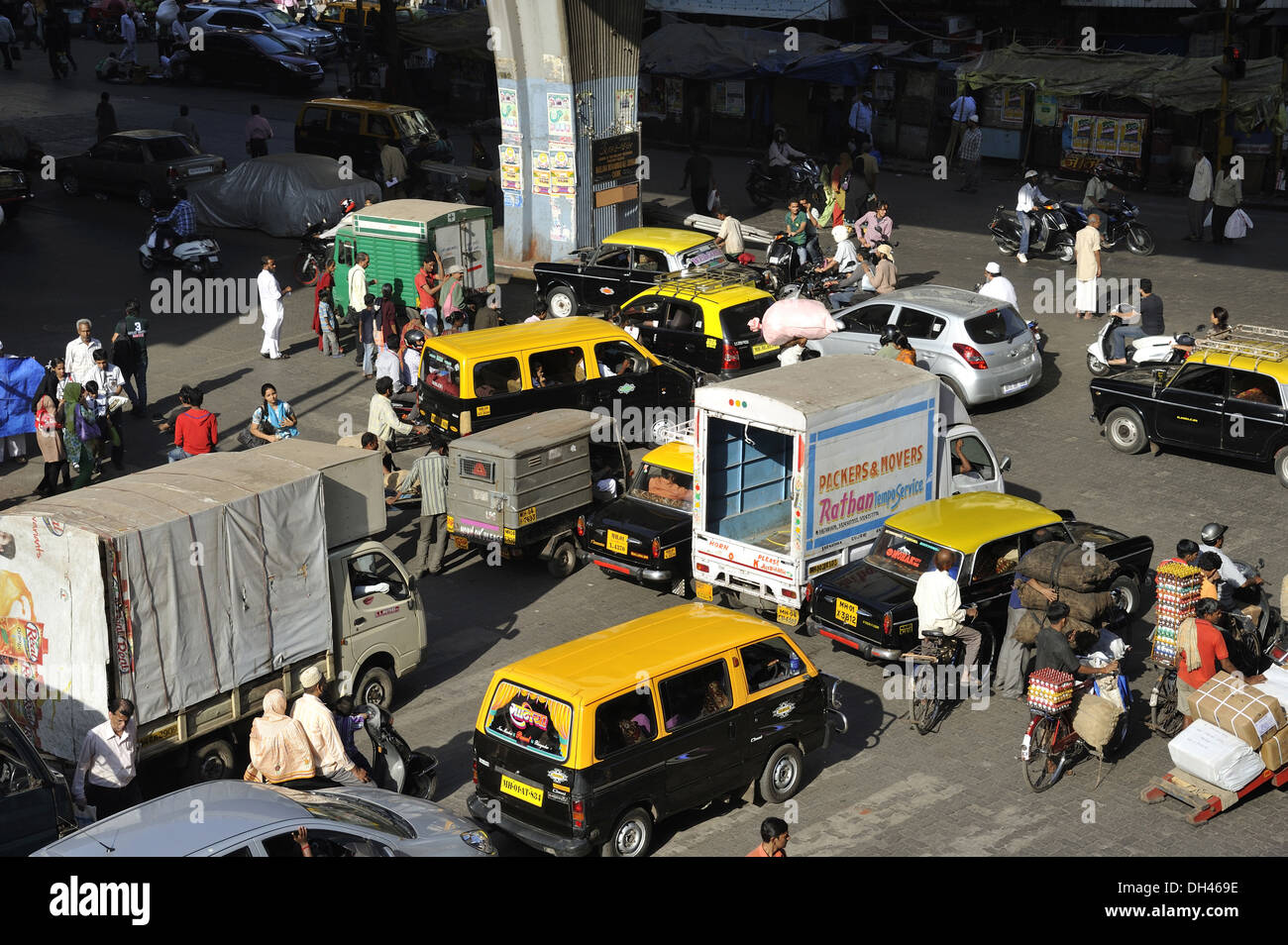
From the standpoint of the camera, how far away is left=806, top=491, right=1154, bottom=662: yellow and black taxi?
13.7 metres

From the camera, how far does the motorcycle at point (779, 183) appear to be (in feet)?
108

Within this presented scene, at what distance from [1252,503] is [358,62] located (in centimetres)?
3239

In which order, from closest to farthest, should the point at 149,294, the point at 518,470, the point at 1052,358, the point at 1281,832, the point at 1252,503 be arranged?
the point at 1281,832 → the point at 518,470 → the point at 1252,503 → the point at 1052,358 → the point at 149,294

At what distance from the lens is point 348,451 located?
13719 millimetres

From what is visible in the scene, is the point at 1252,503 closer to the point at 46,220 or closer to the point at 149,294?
the point at 149,294

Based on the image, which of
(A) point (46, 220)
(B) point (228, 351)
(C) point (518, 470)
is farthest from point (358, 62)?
(C) point (518, 470)

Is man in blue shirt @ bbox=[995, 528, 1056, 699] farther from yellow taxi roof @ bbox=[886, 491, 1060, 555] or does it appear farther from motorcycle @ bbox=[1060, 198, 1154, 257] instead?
motorcycle @ bbox=[1060, 198, 1154, 257]

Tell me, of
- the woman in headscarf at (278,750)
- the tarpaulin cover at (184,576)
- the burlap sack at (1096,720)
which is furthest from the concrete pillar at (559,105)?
the woman in headscarf at (278,750)

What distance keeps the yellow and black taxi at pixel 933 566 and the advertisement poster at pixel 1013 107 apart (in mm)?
22394

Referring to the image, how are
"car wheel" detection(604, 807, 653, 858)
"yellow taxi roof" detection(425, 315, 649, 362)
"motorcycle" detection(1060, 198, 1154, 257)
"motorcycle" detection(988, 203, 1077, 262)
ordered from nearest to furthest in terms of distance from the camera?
1. "car wheel" detection(604, 807, 653, 858)
2. "yellow taxi roof" detection(425, 315, 649, 362)
3. "motorcycle" detection(988, 203, 1077, 262)
4. "motorcycle" detection(1060, 198, 1154, 257)

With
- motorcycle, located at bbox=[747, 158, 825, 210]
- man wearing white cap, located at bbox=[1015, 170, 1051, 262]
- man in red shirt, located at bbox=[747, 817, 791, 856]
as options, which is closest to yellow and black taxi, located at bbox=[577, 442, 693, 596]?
man in red shirt, located at bbox=[747, 817, 791, 856]

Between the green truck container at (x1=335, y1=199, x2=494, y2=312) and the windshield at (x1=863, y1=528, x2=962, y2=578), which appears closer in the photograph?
the windshield at (x1=863, y1=528, x2=962, y2=578)

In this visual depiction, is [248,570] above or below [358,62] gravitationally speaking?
below

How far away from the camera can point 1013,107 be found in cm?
3509
